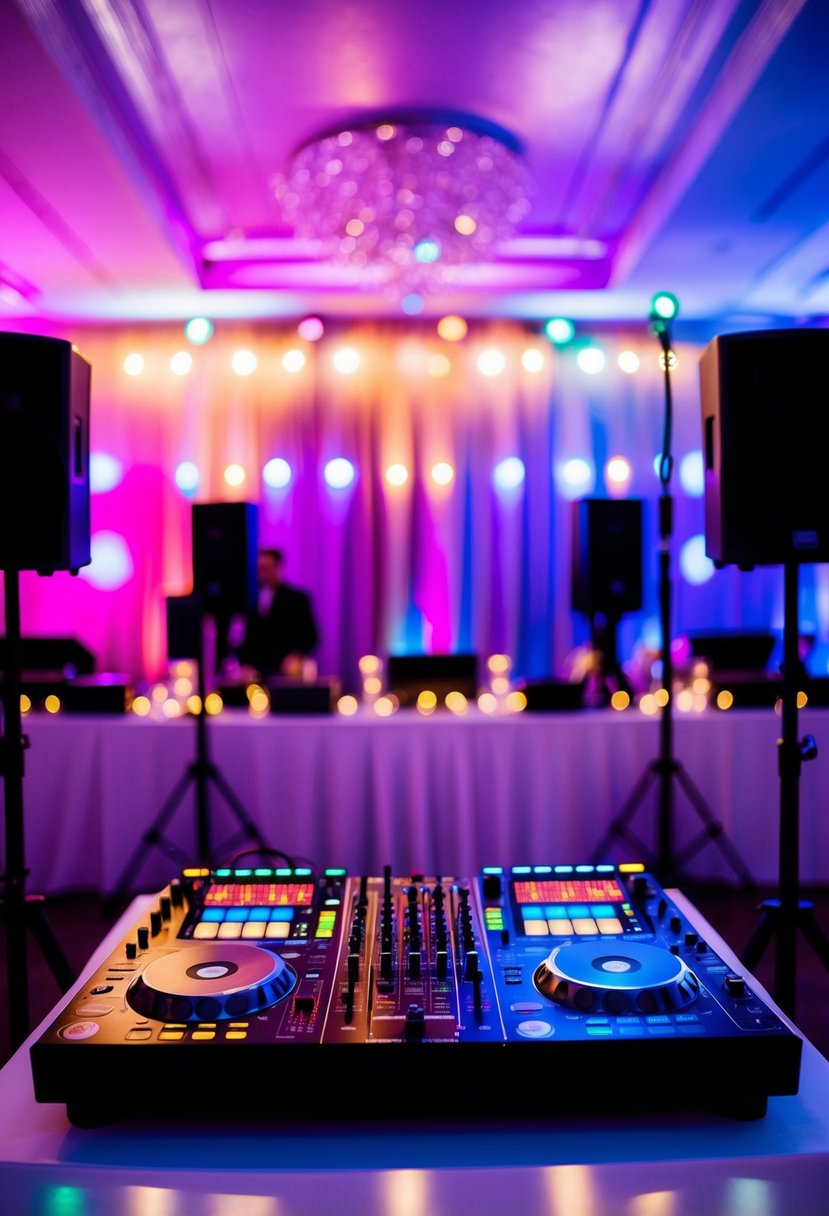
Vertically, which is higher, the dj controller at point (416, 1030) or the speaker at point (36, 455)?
the speaker at point (36, 455)

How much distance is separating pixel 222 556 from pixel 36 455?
88.7 inches

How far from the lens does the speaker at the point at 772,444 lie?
65.7 inches

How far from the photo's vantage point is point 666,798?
3650mm

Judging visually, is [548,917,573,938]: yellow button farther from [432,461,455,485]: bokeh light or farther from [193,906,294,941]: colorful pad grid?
[432,461,455,485]: bokeh light

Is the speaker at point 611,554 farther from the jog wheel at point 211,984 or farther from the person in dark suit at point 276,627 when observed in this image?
the jog wheel at point 211,984

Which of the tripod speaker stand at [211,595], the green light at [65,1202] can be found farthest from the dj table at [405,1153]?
the tripod speaker stand at [211,595]

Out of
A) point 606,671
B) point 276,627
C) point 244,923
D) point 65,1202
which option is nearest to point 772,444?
point 244,923

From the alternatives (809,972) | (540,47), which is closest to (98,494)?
(540,47)

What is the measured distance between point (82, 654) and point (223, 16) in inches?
111

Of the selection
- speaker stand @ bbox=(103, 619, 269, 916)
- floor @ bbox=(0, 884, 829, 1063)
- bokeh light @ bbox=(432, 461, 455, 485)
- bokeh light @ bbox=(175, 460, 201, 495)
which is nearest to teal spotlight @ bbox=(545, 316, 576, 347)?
bokeh light @ bbox=(432, 461, 455, 485)

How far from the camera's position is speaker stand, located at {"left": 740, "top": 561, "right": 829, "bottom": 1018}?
174 centimetres

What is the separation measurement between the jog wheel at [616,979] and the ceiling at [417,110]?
9.28 ft

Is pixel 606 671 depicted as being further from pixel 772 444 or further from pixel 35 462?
pixel 35 462

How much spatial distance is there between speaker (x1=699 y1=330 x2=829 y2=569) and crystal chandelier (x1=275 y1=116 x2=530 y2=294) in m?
2.69
